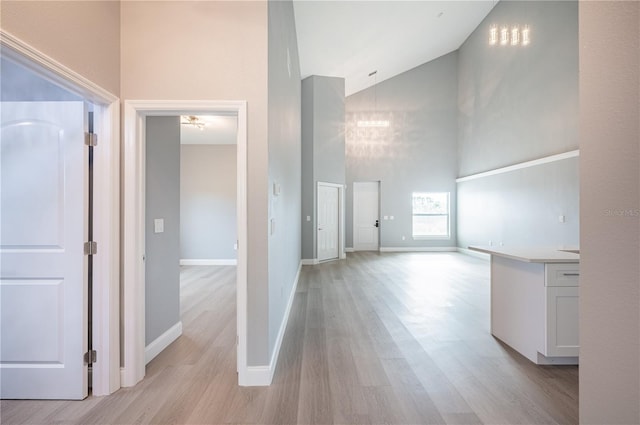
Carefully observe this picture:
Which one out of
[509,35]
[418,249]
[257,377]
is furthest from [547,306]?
[418,249]

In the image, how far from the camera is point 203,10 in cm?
219

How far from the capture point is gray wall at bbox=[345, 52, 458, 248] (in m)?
9.66

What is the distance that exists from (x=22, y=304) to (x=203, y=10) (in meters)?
2.37

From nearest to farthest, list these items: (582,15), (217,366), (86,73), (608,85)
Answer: (608,85) → (582,15) → (86,73) → (217,366)

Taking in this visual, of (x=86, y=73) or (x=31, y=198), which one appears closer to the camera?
(x=86, y=73)

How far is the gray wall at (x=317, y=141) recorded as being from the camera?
24.6ft

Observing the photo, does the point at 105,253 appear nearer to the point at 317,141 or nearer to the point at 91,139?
the point at 91,139

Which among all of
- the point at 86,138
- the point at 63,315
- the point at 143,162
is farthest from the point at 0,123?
the point at 63,315

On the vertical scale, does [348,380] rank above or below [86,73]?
below

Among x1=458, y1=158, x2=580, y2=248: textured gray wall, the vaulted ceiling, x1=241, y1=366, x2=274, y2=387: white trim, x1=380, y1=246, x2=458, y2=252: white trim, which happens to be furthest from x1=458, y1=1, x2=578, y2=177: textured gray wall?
x1=241, y1=366, x2=274, y2=387: white trim

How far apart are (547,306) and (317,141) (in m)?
6.14

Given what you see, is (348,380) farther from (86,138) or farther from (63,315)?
(86,138)

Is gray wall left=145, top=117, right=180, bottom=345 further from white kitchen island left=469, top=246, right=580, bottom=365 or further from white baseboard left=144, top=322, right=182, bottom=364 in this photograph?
white kitchen island left=469, top=246, right=580, bottom=365

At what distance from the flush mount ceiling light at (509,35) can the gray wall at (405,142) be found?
2.10m
